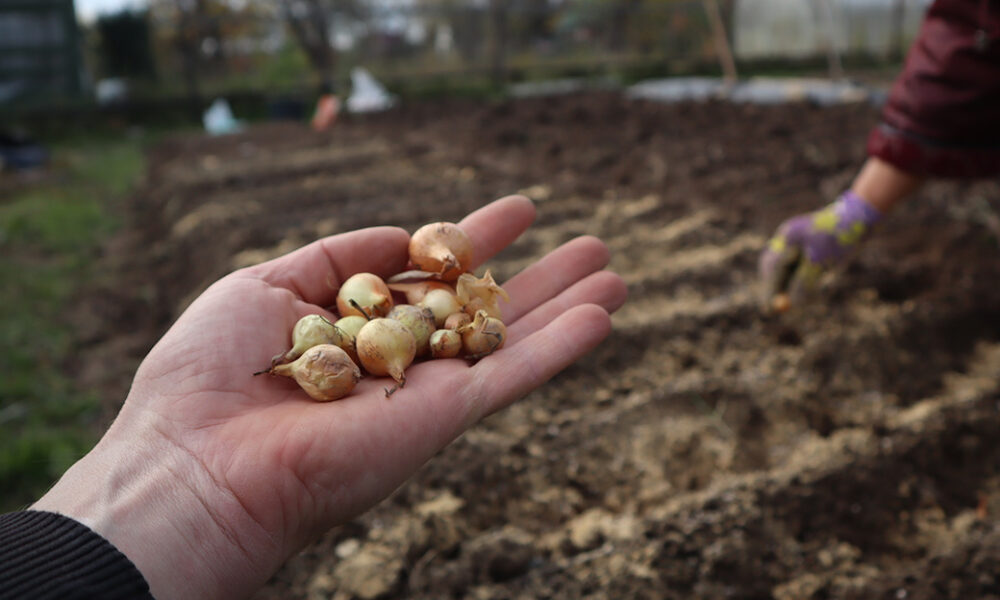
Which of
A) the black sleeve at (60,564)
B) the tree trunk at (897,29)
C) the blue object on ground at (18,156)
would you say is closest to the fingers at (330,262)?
the black sleeve at (60,564)

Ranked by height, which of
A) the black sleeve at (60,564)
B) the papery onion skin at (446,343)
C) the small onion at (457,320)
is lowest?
the black sleeve at (60,564)

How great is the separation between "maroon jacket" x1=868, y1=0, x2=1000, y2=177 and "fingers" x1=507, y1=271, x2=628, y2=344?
121 centimetres

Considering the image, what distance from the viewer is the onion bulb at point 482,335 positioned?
59.2 inches

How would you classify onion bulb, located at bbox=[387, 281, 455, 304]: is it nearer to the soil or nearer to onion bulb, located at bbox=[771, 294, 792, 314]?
the soil

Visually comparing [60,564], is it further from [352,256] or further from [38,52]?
[38,52]

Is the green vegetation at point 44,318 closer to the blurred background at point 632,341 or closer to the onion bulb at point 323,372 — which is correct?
the blurred background at point 632,341

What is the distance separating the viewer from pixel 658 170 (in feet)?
14.6

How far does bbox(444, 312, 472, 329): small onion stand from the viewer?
5.20ft

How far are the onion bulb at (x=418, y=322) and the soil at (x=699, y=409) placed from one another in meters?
0.46

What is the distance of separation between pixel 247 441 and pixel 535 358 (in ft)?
1.72

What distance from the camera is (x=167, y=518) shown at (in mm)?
1170

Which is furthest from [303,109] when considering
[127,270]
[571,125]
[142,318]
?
[142,318]

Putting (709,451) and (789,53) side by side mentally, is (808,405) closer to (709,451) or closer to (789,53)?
(709,451)

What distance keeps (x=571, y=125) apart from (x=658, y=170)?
1.83 meters
